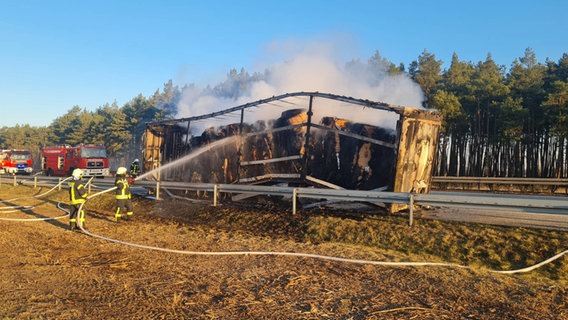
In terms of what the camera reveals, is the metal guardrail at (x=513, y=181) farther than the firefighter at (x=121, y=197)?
Yes

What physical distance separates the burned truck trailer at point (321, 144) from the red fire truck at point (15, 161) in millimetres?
36563

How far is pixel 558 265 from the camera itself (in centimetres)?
623

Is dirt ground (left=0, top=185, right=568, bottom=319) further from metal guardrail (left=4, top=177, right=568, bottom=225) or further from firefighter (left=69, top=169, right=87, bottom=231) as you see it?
metal guardrail (left=4, top=177, right=568, bottom=225)

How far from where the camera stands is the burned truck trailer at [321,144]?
416 inches

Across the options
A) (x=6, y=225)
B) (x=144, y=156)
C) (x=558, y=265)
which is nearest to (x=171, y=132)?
(x=144, y=156)

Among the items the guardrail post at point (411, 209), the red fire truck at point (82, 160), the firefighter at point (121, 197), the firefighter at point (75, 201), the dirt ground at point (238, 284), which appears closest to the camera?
the dirt ground at point (238, 284)

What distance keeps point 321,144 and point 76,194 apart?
6.83 meters

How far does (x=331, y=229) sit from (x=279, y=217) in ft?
6.27

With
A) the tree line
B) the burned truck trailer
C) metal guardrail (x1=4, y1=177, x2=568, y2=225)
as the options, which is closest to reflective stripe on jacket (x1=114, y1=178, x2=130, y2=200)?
metal guardrail (x1=4, y1=177, x2=568, y2=225)

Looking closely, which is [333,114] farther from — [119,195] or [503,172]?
[503,172]

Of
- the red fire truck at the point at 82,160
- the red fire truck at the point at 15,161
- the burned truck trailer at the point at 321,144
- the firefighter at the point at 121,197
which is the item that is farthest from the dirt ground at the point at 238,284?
the red fire truck at the point at 15,161

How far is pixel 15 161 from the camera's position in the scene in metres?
42.3

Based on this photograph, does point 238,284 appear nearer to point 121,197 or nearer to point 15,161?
point 121,197

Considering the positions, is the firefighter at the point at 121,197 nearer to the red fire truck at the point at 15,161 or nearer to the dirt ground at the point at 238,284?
the dirt ground at the point at 238,284
